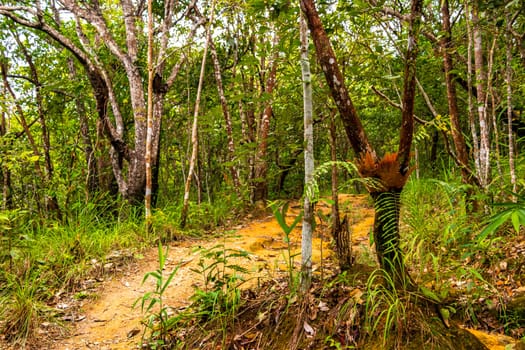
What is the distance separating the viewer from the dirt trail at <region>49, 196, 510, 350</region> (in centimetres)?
277

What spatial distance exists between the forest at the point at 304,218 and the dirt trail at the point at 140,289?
0.02 m

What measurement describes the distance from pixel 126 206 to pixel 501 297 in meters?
5.23

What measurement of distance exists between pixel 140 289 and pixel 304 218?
226 centimetres

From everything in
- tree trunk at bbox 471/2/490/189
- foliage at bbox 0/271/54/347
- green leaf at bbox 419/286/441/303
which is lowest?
foliage at bbox 0/271/54/347

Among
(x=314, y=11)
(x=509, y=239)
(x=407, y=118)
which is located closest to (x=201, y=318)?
(x=407, y=118)

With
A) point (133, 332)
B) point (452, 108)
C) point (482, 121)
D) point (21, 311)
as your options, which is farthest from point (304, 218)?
point (21, 311)

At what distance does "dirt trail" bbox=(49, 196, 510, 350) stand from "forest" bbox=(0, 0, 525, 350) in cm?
2

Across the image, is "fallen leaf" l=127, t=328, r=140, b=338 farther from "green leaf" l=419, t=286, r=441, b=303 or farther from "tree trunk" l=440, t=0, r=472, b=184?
"tree trunk" l=440, t=0, r=472, b=184

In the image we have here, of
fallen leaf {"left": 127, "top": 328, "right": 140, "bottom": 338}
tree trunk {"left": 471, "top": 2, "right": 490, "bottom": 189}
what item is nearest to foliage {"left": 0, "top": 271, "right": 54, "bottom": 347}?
fallen leaf {"left": 127, "top": 328, "right": 140, "bottom": 338}

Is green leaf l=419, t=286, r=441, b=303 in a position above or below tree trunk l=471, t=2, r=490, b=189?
below

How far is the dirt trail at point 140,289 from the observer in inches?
109

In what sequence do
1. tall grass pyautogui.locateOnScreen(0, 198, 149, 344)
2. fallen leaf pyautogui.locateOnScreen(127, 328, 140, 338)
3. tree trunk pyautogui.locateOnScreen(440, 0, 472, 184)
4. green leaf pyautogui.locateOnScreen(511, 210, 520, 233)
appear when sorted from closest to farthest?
green leaf pyautogui.locateOnScreen(511, 210, 520, 233)
fallen leaf pyautogui.locateOnScreen(127, 328, 140, 338)
tall grass pyautogui.locateOnScreen(0, 198, 149, 344)
tree trunk pyautogui.locateOnScreen(440, 0, 472, 184)

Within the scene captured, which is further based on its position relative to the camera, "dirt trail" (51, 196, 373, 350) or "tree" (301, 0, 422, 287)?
"dirt trail" (51, 196, 373, 350)

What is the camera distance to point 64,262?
375 cm
